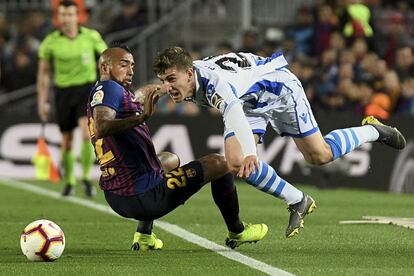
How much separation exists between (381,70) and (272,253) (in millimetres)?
10819

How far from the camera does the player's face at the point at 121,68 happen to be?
870cm

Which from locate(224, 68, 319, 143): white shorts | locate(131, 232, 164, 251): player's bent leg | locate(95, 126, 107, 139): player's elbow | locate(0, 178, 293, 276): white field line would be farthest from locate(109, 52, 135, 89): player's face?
locate(0, 178, 293, 276): white field line

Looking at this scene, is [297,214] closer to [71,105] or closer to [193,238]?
[193,238]

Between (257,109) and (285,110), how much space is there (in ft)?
0.81

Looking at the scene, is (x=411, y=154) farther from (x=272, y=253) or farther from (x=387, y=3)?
(x=272, y=253)

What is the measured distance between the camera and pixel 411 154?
17016mm

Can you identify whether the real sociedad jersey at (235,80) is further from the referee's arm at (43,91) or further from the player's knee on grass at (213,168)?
the referee's arm at (43,91)

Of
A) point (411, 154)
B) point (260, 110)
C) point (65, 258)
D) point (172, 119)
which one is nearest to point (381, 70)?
point (411, 154)

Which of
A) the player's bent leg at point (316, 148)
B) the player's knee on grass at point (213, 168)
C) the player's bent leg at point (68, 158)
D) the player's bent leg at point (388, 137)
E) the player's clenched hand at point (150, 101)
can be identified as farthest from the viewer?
the player's bent leg at point (68, 158)

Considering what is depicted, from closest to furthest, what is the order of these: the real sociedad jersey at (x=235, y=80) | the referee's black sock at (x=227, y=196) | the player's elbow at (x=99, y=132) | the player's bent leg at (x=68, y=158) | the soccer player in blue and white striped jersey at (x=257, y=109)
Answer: the soccer player in blue and white striped jersey at (x=257, y=109), the real sociedad jersey at (x=235, y=80), the player's elbow at (x=99, y=132), the referee's black sock at (x=227, y=196), the player's bent leg at (x=68, y=158)

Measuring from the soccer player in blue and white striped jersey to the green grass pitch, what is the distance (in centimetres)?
55

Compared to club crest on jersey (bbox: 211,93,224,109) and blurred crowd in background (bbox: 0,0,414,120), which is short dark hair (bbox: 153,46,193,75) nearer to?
club crest on jersey (bbox: 211,93,224,109)

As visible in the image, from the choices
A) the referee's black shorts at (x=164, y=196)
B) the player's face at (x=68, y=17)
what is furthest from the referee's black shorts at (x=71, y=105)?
the referee's black shorts at (x=164, y=196)

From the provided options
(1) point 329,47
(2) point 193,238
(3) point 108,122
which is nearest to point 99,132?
(3) point 108,122
